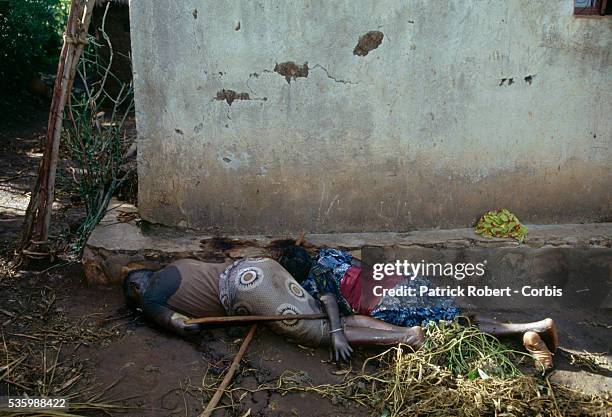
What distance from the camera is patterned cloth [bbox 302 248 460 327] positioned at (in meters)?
3.44

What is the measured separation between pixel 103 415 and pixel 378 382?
137 cm

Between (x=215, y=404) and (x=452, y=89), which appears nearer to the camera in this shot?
(x=215, y=404)

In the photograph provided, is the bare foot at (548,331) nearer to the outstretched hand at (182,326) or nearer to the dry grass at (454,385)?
the dry grass at (454,385)

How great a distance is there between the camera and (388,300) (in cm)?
350

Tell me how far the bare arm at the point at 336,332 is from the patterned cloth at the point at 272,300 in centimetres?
6

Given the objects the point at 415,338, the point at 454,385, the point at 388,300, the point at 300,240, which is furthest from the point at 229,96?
the point at 454,385

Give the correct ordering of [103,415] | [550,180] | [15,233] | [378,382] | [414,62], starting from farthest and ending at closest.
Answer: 1. [15,233]
2. [550,180]
3. [414,62]
4. [378,382]
5. [103,415]

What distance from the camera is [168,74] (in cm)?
365

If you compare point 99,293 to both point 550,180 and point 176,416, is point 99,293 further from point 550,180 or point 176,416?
point 550,180

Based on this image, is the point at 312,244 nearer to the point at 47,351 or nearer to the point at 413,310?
the point at 413,310

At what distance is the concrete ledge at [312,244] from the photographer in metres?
3.74

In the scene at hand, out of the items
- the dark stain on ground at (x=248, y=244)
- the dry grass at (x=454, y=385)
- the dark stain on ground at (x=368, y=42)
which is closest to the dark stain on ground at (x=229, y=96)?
the dark stain on ground at (x=368, y=42)

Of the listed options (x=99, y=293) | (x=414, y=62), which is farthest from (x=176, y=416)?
(x=414, y=62)

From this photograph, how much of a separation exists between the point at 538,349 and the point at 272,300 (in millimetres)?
1482
